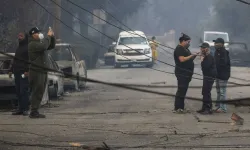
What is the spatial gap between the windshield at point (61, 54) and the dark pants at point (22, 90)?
668 centimetres

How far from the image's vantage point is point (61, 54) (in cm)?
1977

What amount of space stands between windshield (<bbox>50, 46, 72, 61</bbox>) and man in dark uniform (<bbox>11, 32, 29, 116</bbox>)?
21.8ft

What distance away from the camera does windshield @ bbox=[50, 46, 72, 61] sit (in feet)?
64.4

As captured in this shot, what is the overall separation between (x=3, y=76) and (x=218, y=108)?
497cm

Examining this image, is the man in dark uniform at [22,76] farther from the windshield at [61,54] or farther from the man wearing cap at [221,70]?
the windshield at [61,54]

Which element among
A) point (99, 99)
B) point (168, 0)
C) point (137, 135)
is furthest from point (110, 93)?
point (168, 0)

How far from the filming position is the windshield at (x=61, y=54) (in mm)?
19641

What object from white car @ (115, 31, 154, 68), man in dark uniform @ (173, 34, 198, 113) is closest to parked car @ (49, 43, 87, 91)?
man in dark uniform @ (173, 34, 198, 113)

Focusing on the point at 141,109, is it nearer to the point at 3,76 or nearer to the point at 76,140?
the point at 3,76

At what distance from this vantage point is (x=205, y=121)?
11.6m

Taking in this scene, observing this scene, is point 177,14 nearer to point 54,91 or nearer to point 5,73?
point 54,91

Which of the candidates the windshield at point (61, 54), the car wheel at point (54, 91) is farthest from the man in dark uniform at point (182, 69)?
the windshield at point (61, 54)

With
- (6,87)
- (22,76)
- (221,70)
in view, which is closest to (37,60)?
(22,76)

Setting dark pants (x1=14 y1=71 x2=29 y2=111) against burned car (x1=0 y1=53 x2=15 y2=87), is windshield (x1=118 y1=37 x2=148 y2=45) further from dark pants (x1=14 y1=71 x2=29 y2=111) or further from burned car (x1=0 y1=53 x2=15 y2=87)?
dark pants (x1=14 y1=71 x2=29 y2=111)
